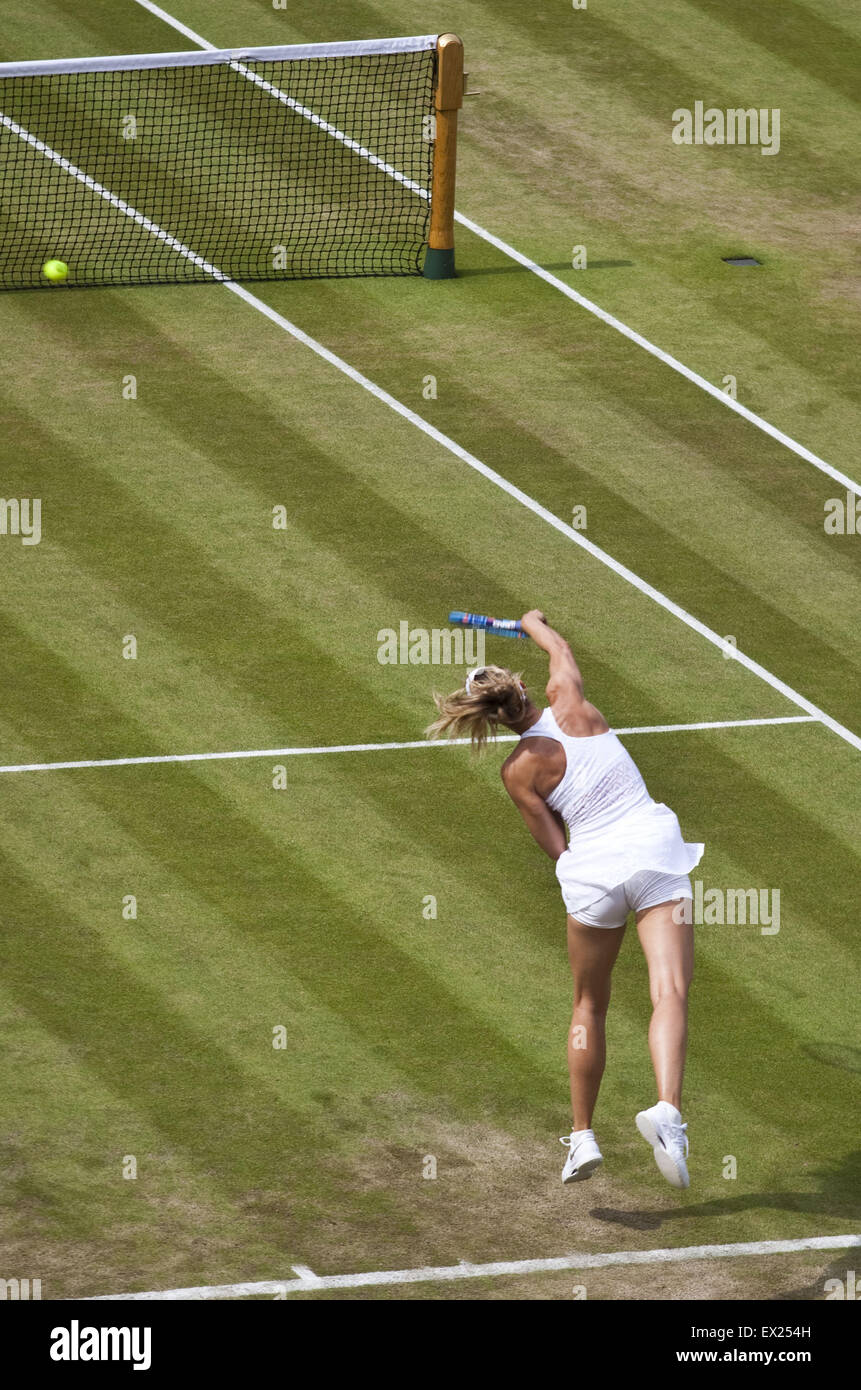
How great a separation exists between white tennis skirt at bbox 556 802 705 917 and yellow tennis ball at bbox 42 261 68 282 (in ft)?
39.4

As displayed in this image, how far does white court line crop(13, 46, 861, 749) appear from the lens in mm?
15859

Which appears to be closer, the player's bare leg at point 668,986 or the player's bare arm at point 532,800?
the player's bare leg at point 668,986

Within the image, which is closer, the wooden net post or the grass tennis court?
the grass tennis court

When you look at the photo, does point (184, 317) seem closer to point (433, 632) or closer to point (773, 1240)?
point (433, 632)

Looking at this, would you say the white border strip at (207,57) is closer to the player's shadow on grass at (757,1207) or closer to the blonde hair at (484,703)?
the blonde hair at (484,703)

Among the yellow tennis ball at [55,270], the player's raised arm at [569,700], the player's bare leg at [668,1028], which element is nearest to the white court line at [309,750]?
the player's raised arm at [569,700]

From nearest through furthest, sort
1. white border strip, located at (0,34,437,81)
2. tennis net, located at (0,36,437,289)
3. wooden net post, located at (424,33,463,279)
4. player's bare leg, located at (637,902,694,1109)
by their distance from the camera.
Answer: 1. player's bare leg, located at (637,902,694,1109)
2. white border strip, located at (0,34,437,81)
3. wooden net post, located at (424,33,463,279)
4. tennis net, located at (0,36,437,289)

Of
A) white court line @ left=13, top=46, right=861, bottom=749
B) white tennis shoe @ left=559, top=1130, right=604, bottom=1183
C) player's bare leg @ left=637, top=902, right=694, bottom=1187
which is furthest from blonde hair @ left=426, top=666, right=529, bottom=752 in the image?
white court line @ left=13, top=46, right=861, bottom=749

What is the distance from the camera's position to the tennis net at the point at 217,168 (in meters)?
21.4

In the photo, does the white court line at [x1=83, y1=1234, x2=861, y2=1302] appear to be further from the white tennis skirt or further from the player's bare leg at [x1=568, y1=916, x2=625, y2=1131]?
the white tennis skirt

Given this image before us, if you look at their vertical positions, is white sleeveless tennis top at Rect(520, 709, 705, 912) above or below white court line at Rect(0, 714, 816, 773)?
above

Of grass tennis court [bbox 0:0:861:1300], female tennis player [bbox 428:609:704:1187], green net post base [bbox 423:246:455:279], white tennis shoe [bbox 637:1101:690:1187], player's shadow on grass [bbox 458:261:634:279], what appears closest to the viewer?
white tennis shoe [bbox 637:1101:690:1187]

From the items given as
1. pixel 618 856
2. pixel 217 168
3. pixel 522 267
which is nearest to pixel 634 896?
pixel 618 856

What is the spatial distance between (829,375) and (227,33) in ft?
29.2
